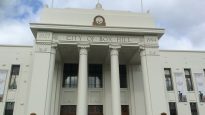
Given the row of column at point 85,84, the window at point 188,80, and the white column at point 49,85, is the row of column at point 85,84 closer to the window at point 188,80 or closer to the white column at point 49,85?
the white column at point 49,85

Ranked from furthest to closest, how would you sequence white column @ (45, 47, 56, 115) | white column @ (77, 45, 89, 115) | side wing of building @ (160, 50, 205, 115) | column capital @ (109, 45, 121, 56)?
side wing of building @ (160, 50, 205, 115)
column capital @ (109, 45, 121, 56)
white column @ (77, 45, 89, 115)
white column @ (45, 47, 56, 115)

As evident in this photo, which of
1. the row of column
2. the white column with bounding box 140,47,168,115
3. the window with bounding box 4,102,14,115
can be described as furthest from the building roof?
the window with bounding box 4,102,14,115

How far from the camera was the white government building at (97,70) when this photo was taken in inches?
734

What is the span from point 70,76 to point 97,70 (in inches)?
114

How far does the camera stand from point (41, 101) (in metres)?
17.5

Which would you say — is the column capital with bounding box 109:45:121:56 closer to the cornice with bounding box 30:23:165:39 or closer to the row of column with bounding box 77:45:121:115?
the row of column with bounding box 77:45:121:115

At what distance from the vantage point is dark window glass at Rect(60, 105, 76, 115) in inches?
866

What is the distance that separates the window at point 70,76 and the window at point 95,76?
1.45 metres

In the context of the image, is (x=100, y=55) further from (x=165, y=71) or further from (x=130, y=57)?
(x=165, y=71)

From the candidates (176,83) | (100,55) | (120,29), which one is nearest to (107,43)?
(120,29)

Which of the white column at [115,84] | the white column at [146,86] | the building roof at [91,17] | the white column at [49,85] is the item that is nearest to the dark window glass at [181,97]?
the white column at [146,86]

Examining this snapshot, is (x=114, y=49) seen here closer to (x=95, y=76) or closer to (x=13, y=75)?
(x=95, y=76)

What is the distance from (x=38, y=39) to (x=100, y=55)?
6482mm

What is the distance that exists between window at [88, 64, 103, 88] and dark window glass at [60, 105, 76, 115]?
2721 millimetres
